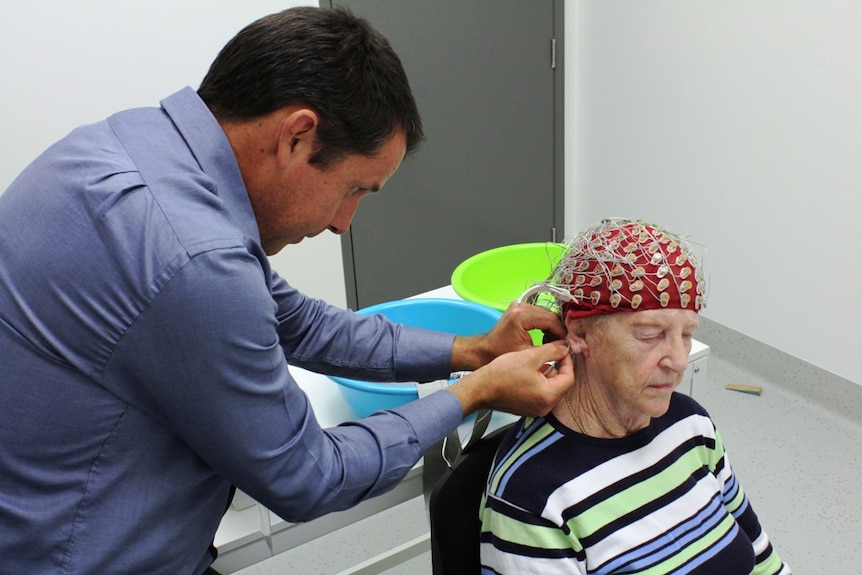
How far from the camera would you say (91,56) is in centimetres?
254

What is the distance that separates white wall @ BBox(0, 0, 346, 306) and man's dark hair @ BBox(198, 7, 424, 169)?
173 cm

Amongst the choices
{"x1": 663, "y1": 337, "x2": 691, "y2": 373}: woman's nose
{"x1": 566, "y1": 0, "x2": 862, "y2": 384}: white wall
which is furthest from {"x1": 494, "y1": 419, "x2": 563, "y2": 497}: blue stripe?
{"x1": 566, "y1": 0, "x2": 862, "y2": 384}: white wall

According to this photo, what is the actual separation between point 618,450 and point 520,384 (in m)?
0.23

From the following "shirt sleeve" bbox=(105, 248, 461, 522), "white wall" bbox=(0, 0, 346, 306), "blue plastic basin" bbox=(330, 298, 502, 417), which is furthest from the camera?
"white wall" bbox=(0, 0, 346, 306)

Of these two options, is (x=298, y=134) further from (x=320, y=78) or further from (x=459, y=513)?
(x=459, y=513)

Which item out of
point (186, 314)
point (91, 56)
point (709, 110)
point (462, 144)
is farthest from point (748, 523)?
point (91, 56)

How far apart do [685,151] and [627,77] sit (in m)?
0.47

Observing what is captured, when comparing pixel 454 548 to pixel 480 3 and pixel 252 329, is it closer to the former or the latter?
pixel 252 329

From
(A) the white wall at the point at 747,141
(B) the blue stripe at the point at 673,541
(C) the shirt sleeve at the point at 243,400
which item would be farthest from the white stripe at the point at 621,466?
(A) the white wall at the point at 747,141

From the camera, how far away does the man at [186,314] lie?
0.90 metres

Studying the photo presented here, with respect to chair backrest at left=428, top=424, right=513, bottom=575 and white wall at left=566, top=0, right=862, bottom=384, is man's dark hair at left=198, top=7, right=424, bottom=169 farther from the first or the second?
white wall at left=566, top=0, right=862, bottom=384

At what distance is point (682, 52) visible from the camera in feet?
9.91

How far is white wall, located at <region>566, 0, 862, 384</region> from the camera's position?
2.55 metres

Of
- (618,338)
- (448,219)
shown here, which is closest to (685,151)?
(448,219)
